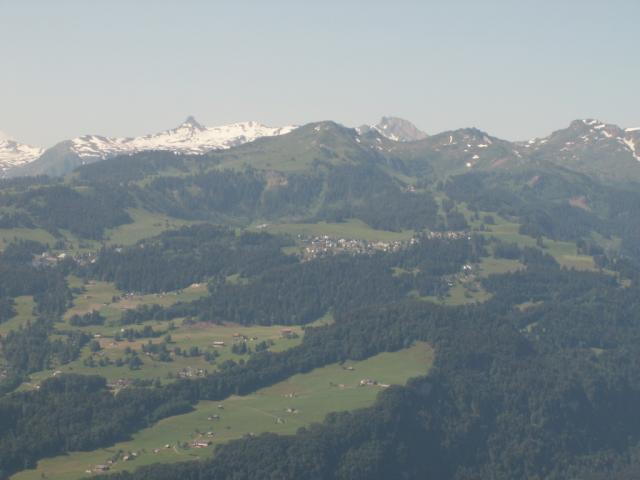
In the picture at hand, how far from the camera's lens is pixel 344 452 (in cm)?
19425

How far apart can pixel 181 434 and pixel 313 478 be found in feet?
80.2

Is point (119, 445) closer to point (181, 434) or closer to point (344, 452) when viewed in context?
point (181, 434)

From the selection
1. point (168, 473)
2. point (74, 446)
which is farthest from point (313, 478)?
point (74, 446)

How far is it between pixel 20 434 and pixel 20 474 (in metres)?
11.3

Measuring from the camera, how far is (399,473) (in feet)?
649

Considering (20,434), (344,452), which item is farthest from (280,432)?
(20,434)

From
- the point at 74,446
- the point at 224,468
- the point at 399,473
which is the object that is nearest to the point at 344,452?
the point at 399,473

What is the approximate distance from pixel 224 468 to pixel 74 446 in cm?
2553

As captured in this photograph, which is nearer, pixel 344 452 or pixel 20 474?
pixel 20 474

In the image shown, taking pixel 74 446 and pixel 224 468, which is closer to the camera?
pixel 224 468

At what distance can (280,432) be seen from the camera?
19825cm

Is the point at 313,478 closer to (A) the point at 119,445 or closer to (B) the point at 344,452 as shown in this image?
(B) the point at 344,452

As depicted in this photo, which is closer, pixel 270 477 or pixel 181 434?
pixel 270 477

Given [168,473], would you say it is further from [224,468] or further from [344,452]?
[344,452]
